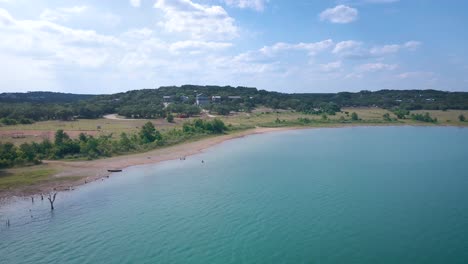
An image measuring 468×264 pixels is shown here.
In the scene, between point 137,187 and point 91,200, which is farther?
point 137,187

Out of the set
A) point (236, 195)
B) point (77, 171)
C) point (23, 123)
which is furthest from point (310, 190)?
point (23, 123)

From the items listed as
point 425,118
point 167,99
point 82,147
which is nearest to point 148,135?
point 82,147

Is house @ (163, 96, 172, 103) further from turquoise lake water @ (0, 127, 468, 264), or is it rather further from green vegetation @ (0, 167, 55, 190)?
green vegetation @ (0, 167, 55, 190)

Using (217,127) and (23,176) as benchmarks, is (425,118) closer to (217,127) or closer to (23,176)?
(217,127)

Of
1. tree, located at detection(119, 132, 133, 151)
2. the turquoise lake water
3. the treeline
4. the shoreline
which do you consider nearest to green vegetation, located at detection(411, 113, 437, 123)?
the turquoise lake water

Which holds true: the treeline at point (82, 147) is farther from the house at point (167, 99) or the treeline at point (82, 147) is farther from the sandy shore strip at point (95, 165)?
the house at point (167, 99)

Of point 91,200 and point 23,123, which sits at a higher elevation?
point 23,123

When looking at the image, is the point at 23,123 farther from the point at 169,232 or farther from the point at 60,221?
the point at 169,232
